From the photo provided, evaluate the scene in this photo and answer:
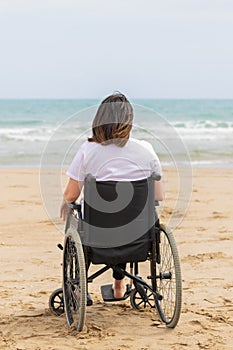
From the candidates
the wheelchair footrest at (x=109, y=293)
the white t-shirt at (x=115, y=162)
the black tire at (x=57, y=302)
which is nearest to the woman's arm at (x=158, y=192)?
the white t-shirt at (x=115, y=162)

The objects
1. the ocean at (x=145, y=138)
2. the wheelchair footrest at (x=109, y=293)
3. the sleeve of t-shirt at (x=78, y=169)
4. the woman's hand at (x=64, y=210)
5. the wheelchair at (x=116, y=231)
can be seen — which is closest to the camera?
the wheelchair at (x=116, y=231)

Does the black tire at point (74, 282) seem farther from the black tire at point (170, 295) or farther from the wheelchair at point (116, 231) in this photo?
the black tire at point (170, 295)

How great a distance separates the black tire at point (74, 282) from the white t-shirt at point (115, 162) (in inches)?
12.4

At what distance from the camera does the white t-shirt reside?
148 inches

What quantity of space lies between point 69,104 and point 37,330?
43936 millimetres

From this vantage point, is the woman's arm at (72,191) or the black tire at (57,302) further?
the black tire at (57,302)

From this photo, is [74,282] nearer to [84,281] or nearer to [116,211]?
[84,281]

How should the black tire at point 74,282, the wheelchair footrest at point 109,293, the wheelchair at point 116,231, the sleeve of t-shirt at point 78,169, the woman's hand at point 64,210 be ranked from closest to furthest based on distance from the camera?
the black tire at point 74,282 → the wheelchair at point 116,231 → the sleeve of t-shirt at point 78,169 → the woman's hand at point 64,210 → the wheelchair footrest at point 109,293

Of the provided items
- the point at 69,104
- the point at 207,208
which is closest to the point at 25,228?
the point at 207,208

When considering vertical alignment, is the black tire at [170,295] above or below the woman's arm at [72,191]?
below

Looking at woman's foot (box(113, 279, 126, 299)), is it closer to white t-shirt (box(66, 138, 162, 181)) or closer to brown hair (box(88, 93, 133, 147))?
white t-shirt (box(66, 138, 162, 181))

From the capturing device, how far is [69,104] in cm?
4738

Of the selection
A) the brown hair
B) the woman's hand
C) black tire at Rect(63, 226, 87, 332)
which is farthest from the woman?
black tire at Rect(63, 226, 87, 332)

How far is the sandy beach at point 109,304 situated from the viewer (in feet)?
12.1
